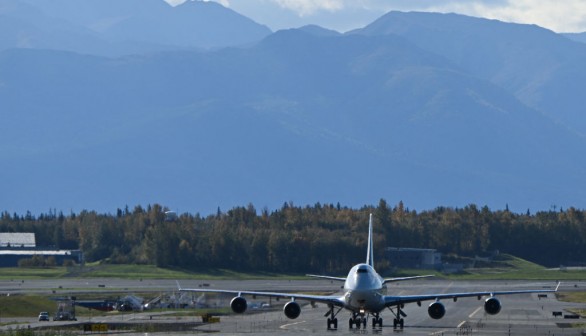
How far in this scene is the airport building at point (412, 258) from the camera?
180 meters

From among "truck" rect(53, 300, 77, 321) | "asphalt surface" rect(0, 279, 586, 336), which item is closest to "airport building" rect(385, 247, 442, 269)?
"asphalt surface" rect(0, 279, 586, 336)

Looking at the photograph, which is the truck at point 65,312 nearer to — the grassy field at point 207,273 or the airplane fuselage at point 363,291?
the airplane fuselage at point 363,291

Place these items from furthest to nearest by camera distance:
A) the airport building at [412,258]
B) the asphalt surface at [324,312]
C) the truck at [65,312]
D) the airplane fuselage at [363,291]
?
the airport building at [412,258], the truck at [65,312], the asphalt surface at [324,312], the airplane fuselage at [363,291]

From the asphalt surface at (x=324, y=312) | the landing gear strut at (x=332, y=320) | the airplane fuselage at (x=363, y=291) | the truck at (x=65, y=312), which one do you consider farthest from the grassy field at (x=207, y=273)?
the airplane fuselage at (x=363, y=291)

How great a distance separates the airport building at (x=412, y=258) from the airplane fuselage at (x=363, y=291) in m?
102

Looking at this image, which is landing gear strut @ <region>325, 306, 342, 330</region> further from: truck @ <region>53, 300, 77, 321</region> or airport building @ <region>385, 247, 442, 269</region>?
airport building @ <region>385, 247, 442, 269</region>

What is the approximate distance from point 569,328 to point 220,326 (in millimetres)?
23863

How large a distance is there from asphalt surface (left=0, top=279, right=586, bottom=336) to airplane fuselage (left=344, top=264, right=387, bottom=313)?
171 cm

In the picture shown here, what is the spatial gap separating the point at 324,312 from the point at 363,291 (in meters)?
32.4

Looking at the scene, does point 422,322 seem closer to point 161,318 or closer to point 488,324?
point 488,324

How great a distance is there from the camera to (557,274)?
6722 inches

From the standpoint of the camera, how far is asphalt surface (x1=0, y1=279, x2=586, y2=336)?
84500 mm

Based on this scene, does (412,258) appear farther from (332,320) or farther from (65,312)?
(332,320)

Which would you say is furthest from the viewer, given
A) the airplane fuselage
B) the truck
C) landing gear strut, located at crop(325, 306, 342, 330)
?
the truck
